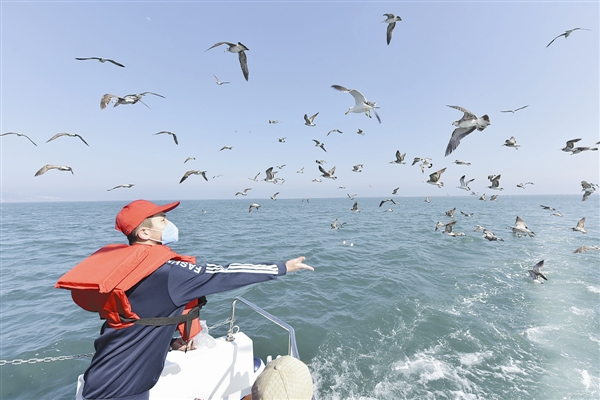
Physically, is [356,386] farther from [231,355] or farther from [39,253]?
[39,253]

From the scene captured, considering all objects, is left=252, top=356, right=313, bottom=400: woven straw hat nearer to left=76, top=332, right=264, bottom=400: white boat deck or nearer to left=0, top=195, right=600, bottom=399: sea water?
left=76, top=332, right=264, bottom=400: white boat deck

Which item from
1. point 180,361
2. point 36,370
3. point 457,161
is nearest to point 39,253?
point 36,370

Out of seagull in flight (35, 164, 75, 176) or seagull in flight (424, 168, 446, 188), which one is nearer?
seagull in flight (35, 164, 75, 176)

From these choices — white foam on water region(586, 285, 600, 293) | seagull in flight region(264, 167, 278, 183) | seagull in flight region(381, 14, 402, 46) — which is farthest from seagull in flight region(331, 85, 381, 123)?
white foam on water region(586, 285, 600, 293)

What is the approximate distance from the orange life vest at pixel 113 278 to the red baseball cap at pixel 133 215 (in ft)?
0.70

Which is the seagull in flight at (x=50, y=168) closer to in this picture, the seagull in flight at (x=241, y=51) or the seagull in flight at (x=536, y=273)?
the seagull in flight at (x=241, y=51)

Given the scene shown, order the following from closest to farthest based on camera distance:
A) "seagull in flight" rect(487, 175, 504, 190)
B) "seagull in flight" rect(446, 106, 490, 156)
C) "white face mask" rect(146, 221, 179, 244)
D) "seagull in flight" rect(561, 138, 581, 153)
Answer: "white face mask" rect(146, 221, 179, 244), "seagull in flight" rect(446, 106, 490, 156), "seagull in flight" rect(561, 138, 581, 153), "seagull in flight" rect(487, 175, 504, 190)

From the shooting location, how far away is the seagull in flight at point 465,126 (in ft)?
25.7

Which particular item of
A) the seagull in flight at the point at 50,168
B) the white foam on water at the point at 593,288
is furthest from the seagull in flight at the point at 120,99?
the white foam on water at the point at 593,288

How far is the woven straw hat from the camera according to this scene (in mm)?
1756

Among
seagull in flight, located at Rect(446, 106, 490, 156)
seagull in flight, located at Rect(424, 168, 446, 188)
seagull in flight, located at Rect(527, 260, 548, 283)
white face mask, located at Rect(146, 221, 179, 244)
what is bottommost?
seagull in flight, located at Rect(527, 260, 548, 283)

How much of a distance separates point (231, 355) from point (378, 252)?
53.2 feet

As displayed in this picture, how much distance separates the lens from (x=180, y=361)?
451 cm

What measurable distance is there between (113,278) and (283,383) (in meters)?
1.52
